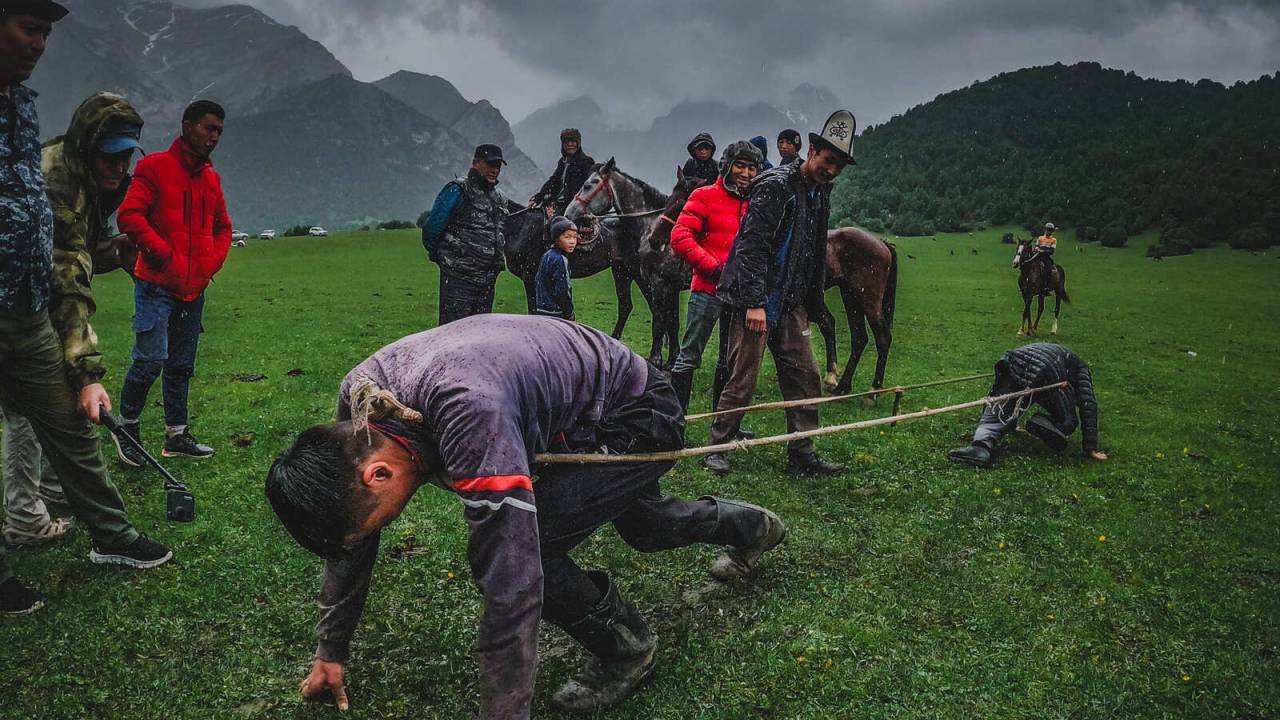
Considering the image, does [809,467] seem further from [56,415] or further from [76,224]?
[76,224]

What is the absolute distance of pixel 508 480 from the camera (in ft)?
6.88

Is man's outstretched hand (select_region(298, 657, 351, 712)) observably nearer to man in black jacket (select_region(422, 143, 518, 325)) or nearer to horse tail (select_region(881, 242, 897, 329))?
man in black jacket (select_region(422, 143, 518, 325))

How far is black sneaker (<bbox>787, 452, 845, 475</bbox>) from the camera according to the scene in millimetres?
6301

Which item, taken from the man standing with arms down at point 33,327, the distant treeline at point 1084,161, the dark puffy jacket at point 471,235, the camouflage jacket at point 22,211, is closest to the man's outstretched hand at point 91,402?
the man standing with arms down at point 33,327

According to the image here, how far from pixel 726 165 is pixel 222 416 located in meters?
6.36

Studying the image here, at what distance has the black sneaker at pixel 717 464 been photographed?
618cm

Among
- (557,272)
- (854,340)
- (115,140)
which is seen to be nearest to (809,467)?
(557,272)

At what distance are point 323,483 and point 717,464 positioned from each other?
4467 mm

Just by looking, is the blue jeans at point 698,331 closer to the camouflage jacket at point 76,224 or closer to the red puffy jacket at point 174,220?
the red puffy jacket at point 174,220

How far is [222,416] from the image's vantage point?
296 inches

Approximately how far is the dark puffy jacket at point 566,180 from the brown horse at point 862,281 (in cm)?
438

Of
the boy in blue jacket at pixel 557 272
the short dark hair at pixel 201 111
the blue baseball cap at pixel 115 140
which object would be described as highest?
the short dark hair at pixel 201 111

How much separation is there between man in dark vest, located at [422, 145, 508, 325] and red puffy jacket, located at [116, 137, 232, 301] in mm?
2218

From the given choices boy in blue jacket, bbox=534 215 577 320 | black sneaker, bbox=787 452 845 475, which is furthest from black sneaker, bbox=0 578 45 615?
boy in blue jacket, bbox=534 215 577 320
